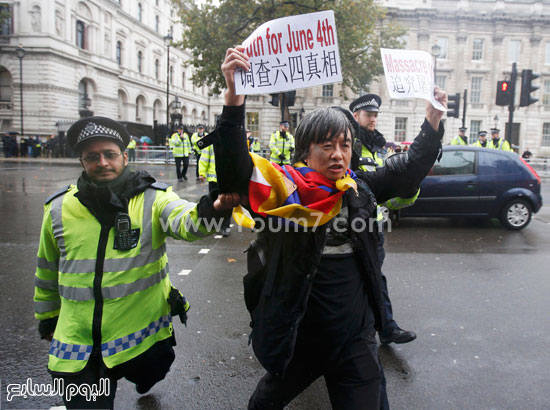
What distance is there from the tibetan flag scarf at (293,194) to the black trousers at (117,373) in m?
0.93

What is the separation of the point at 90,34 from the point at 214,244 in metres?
40.2

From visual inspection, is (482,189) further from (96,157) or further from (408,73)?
(96,157)

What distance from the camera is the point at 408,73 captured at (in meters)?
2.61

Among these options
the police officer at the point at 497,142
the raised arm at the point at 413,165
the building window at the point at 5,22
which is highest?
the building window at the point at 5,22

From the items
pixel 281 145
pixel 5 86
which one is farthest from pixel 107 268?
pixel 5 86

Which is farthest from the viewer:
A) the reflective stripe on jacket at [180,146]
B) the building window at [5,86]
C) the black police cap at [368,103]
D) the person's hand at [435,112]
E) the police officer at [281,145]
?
the building window at [5,86]

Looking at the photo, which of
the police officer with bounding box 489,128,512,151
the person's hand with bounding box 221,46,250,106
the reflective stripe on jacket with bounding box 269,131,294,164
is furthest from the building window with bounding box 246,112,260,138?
the person's hand with bounding box 221,46,250,106

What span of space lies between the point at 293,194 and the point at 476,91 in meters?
47.7

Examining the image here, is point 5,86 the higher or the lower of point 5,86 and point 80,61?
the lower

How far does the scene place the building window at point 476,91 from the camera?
43438 millimetres

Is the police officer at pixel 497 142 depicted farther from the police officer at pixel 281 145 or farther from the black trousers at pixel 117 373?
the black trousers at pixel 117 373

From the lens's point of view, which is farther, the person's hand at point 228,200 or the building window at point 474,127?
the building window at point 474,127

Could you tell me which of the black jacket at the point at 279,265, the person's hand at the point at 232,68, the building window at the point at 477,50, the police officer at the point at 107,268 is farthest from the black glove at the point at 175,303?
the building window at the point at 477,50

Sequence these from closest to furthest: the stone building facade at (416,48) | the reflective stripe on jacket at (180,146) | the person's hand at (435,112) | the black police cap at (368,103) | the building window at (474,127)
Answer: the person's hand at (435,112)
the black police cap at (368,103)
the reflective stripe on jacket at (180,146)
the stone building facade at (416,48)
the building window at (474,127)
